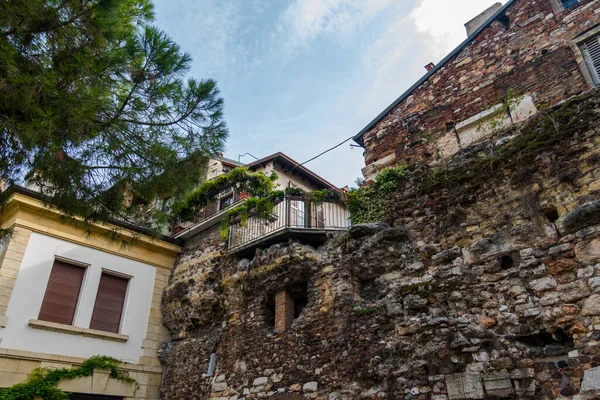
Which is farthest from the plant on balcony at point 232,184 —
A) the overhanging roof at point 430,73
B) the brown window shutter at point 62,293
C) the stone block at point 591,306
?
the stone block at point 591,306

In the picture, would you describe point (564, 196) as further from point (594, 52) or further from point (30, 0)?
point (30, 0)

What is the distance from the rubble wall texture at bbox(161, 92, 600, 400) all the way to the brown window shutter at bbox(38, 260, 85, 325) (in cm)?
352

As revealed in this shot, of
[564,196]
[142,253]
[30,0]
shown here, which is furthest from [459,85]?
[142,253]

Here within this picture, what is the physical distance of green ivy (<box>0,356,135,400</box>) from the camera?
8.46m

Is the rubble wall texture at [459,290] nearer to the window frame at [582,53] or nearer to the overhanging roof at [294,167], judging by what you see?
the window frame at [582,53]

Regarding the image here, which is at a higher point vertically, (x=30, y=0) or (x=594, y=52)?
(x=594, y=52)

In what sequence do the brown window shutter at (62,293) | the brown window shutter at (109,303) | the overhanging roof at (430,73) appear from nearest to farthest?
the overhanging roof at (430,73) < the brown window shutter at (62,293) < the brown window shutter at (109,303)

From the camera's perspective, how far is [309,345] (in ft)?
25.8

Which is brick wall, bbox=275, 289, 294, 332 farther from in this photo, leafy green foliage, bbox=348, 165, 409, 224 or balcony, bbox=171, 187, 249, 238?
Result: balcony, bbox=171, 187, 249, 238

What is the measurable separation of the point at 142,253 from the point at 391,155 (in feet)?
22.4

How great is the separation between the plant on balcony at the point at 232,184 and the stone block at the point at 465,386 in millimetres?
6727

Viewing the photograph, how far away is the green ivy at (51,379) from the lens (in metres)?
8.46

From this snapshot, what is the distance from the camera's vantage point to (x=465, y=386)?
5.74 m

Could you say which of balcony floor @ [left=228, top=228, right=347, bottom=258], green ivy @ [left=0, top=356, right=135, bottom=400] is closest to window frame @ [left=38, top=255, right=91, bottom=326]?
green ivy @ [left=0, top=356, right=135, bottom=400]
